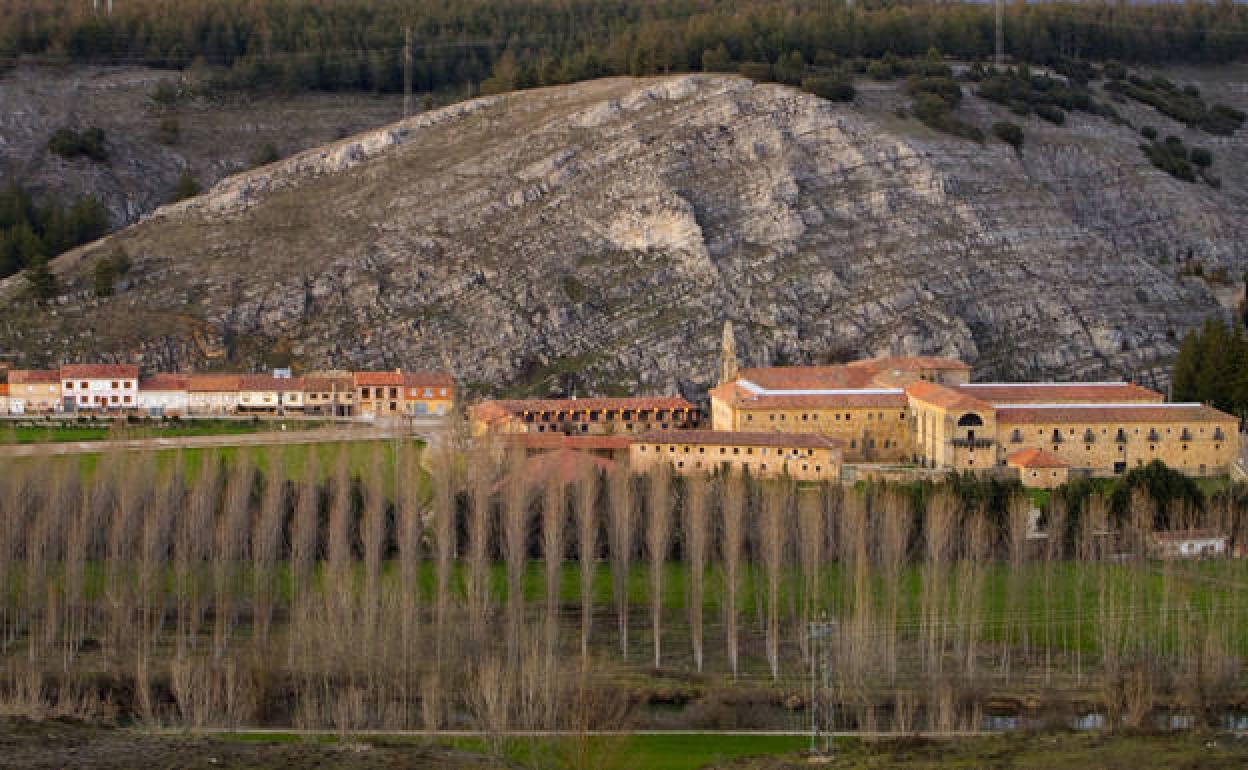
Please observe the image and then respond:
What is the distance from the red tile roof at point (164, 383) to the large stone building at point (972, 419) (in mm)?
21059

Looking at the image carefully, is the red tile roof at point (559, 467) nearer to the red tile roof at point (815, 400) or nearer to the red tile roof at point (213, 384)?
the red tile roof at point (815, 400)

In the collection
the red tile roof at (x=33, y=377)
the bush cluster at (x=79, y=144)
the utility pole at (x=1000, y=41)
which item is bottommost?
the red tile roof at (x=33, y=377)

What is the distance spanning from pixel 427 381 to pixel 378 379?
199 cm

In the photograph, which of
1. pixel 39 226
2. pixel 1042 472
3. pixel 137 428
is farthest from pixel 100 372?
pixel 1042 472

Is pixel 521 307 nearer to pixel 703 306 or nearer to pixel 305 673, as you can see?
pixel 703 306

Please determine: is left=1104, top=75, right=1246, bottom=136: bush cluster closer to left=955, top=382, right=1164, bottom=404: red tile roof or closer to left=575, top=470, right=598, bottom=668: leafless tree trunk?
left=955, top=382, right=1164, bottom=404: red tile roof

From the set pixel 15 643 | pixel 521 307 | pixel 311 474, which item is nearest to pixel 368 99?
pixel 521 307

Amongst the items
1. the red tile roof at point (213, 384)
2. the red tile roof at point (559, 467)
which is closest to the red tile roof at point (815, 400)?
the red tile roof at point (559, 467)

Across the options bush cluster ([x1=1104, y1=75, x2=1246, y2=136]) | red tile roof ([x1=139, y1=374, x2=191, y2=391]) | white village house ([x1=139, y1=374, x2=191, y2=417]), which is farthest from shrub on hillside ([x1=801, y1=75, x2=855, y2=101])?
white village house ([x1=139, y1=374, x2=191, y2=417])

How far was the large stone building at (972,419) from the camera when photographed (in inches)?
2640

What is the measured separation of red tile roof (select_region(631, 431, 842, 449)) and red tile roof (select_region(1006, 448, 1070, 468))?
18.9 feet

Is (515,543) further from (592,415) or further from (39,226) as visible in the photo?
(39,226)

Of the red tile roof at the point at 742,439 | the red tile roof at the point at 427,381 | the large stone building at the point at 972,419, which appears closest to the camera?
the red tile roof at the point at 742,439

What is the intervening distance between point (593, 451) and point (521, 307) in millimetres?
18215
